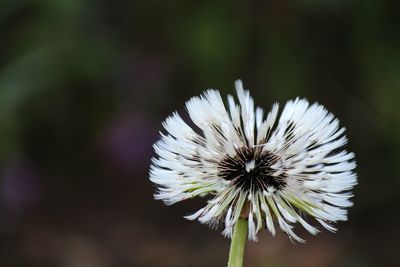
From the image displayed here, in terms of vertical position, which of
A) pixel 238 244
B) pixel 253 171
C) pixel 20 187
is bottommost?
pixel 238 244

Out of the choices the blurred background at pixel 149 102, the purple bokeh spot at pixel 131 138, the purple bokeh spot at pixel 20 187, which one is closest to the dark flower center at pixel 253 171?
the blurred background at pixel 149 102

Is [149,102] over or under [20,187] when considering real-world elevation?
over

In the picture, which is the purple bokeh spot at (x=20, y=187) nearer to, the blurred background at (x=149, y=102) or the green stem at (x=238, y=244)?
the blurred background at (x=149, y=102)

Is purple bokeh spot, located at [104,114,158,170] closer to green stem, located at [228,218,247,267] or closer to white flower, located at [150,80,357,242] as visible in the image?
white flower, located at [150,80,357,242]

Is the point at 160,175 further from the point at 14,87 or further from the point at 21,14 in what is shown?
→ the point at 21,14

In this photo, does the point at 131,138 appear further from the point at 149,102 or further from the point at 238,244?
the point at 238,244

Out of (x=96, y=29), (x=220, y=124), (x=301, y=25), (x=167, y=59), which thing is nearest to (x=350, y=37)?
(x=301, y=25)

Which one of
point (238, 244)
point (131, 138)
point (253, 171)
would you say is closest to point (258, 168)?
point (253, 171)
